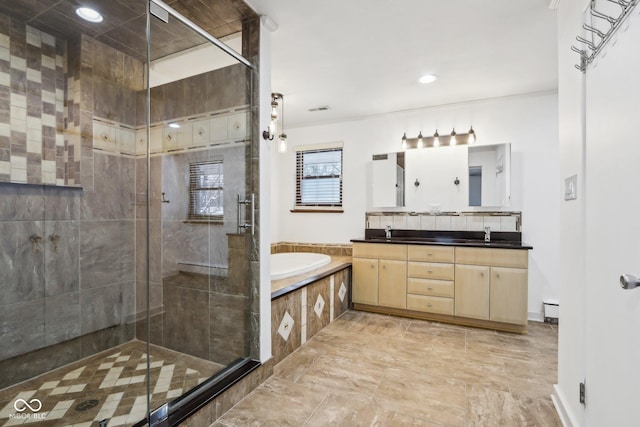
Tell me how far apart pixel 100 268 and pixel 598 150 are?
3.23 metres

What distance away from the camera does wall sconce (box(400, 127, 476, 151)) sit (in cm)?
361

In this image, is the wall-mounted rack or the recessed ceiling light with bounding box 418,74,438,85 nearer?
the wall-mounted rack

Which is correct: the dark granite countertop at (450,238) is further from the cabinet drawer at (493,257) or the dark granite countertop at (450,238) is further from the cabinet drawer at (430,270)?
the cabinet drawer at (430,270)

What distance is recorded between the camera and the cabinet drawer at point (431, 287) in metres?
3.28

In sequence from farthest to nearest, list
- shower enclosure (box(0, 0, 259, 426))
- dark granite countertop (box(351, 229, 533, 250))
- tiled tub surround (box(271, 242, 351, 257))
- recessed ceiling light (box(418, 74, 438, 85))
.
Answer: tiled tub surround (box(271, 242, 351, 257))
dark granite countertop (box(351, 229, 533, 250))
recessed ceiling light (box(418, 74, 438, 85))
shower enclosure (box(0, 0, 259, 426))

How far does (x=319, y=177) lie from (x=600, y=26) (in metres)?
3.38

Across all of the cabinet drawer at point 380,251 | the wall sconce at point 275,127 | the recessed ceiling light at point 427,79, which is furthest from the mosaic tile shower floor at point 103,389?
the recessed ceiling light at point 427,79

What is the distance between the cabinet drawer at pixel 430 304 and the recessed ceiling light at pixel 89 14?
3630mm

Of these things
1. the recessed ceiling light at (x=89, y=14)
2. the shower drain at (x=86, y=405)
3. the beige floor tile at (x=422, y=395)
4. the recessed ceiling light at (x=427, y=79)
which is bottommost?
the beige floor tile at (x=422, y=395)

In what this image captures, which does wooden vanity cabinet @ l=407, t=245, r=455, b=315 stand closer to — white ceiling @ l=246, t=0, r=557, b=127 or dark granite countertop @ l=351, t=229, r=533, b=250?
dark granite countertop @ l=351, t=229, r=533, b=250

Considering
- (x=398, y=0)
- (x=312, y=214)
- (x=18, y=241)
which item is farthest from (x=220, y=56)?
(x=312, y=214)

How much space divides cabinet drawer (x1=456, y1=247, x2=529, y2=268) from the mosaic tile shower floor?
8.39 feet

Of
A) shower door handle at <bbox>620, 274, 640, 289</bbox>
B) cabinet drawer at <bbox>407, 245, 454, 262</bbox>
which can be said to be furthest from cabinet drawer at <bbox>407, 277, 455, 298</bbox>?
shower door handle at <bbox>620, 274, 640, 289</bbox>

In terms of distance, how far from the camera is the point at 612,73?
115 centimetres
